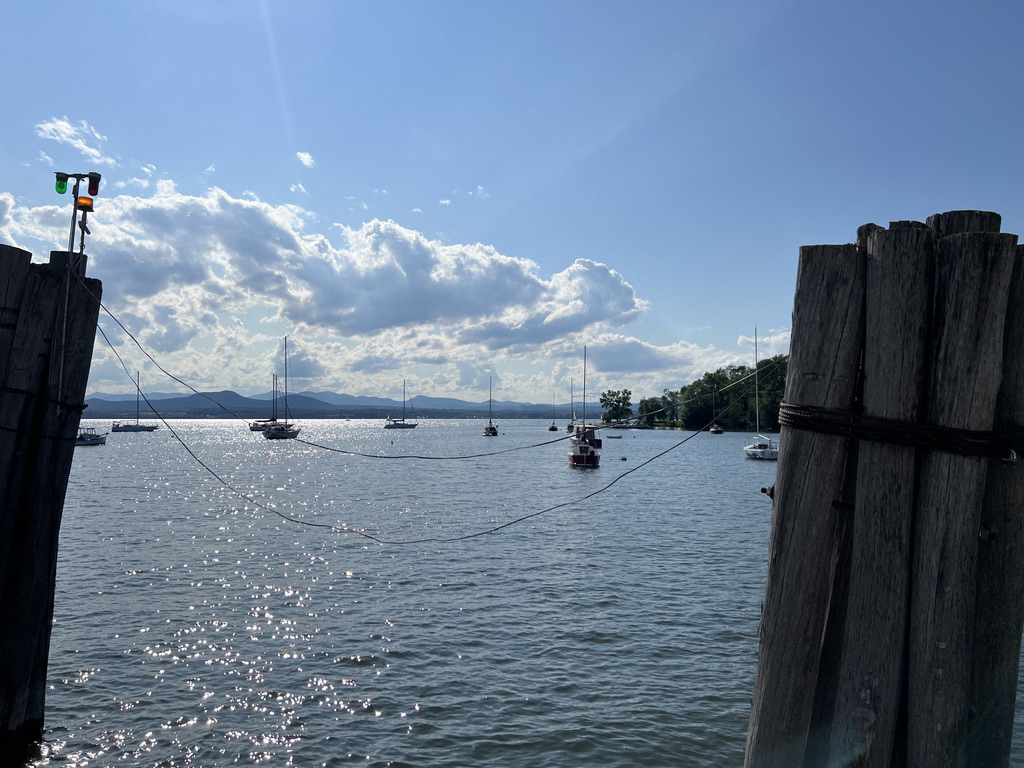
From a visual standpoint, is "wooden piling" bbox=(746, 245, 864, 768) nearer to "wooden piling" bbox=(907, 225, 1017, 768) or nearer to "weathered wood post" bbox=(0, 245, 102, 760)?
"wooden piling" bbox=(907, 225, 1017, 768)

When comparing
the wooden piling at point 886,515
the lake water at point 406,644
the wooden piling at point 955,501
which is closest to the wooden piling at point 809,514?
the wooden piling at point 886,515

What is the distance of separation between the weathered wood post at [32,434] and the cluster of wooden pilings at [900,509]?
702 centimetres

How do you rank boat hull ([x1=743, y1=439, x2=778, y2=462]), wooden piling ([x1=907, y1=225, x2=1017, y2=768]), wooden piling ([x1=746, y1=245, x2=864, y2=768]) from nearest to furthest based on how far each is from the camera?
wooden piling ([x1=907, y1=225, x2=1017, y2=768])
wooden piling ([x1=746, y1=245, x2=864, y2=768])
boat hull ([x1=743, y1=439, x2=778, y2=462])

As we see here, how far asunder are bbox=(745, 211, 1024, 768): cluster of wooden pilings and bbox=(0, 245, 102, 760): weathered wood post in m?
7.02

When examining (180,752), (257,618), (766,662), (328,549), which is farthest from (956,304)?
(328,549)

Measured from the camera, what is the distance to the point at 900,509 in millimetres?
3531

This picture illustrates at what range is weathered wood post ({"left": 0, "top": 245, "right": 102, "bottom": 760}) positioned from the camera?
22.2 feet

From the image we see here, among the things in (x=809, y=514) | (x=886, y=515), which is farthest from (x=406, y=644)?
(x=886, y=515)

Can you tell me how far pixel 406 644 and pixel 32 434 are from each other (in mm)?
8489

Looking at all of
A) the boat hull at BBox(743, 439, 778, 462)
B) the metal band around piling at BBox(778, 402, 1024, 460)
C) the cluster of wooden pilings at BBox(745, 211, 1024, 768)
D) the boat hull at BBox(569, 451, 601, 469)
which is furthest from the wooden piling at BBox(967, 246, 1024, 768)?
the boat hull at BBox(743, 439, 778, 462)

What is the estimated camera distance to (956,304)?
11.3ft

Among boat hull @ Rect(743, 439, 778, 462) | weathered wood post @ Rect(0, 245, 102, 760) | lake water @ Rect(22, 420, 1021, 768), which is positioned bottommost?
lake water @ Rect(22, 420, 1021, 768)

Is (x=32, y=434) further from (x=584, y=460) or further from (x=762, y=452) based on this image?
(x=762, y=452)

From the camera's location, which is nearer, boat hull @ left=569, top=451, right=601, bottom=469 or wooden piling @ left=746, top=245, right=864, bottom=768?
wooden piling @ left=746, top=245, right=864, bottom=768
